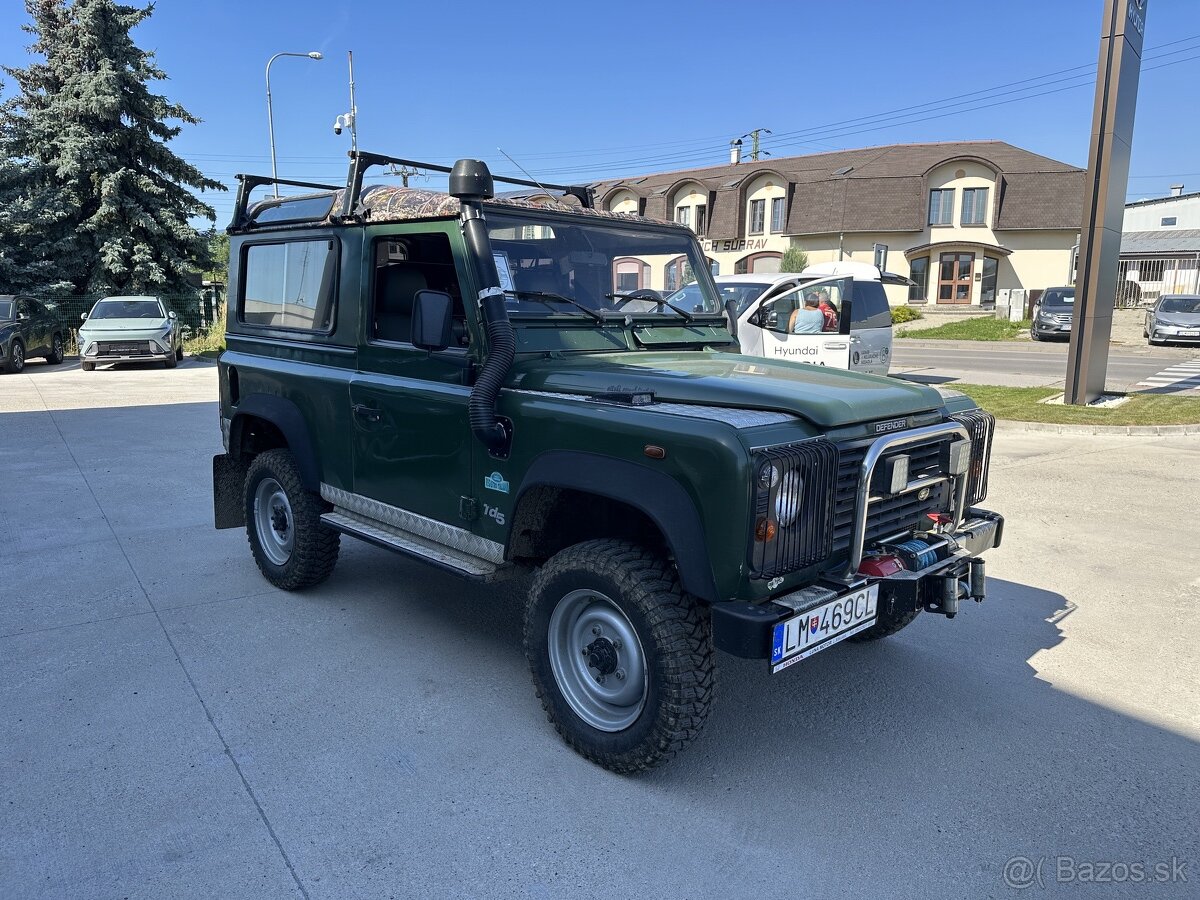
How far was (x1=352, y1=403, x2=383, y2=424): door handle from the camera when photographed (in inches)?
174

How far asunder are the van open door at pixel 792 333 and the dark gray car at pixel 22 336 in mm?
15896

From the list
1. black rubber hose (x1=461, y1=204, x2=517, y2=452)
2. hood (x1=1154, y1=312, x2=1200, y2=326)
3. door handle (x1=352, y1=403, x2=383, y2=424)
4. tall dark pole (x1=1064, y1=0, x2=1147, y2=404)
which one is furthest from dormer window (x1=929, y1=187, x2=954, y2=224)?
black rubber hose (x1=461, y1=204, x2=517, y2=452)

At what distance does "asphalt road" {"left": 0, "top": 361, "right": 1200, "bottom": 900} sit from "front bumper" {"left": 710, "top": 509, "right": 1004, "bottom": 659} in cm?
70

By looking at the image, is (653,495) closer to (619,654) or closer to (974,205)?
(619,654)

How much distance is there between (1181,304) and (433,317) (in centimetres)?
2953

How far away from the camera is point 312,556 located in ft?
16.7

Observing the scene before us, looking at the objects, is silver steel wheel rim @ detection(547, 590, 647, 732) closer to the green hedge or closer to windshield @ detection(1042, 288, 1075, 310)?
windshield @ detection(1042, 288, 1075, 310)

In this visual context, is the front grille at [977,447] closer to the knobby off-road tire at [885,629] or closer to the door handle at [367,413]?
the knobby off-road tire at [885,629]

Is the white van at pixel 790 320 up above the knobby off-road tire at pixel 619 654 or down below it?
above

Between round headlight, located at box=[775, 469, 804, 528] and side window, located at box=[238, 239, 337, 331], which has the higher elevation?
side window, located at box=[238, 239, 337, 331]

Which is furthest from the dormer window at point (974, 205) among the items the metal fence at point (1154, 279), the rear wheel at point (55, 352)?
the rear wheel at point (55, 352)

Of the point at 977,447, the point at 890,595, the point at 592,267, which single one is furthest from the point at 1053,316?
the point at 890,595

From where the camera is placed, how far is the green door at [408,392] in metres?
4.01

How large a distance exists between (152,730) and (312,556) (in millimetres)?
1555
